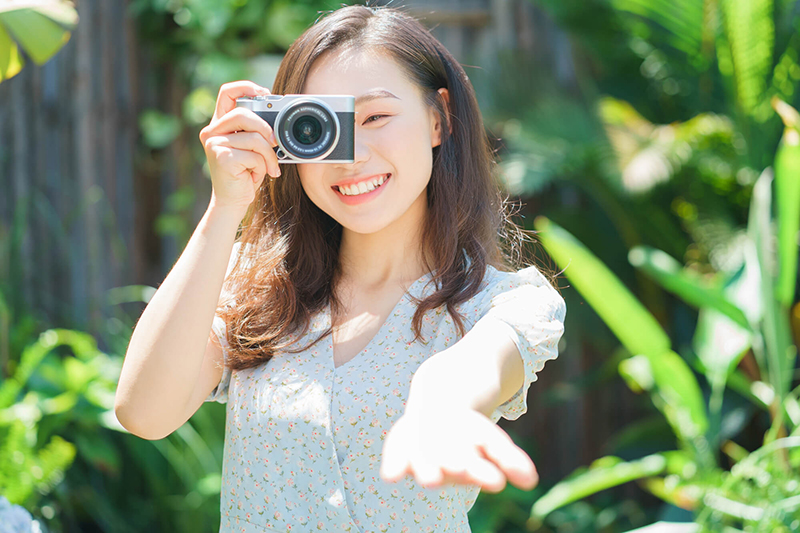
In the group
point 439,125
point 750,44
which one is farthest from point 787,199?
point 439,125

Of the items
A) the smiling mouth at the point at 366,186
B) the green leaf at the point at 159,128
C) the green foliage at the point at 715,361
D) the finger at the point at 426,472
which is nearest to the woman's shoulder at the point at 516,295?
the smiling mouth at the point at 366,186

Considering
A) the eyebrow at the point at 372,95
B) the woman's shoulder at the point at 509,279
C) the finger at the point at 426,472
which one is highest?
the eyebrow at the point at 372,95

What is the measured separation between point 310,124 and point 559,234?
142cm

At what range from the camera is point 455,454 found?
2.53 feet

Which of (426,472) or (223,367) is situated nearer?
(426,472)

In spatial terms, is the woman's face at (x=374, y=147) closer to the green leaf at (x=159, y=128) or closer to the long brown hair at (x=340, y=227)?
the long brown hair at (x=340, y=227)

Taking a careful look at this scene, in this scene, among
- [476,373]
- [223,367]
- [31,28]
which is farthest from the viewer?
[31,28]

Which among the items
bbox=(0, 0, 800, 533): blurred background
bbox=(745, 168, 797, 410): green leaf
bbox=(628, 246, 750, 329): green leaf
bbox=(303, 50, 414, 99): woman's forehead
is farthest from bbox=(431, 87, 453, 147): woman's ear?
bbox=(745, 168, 797, 410): green leaf

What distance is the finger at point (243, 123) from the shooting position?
1251mm

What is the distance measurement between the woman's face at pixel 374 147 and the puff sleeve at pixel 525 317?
0.23 meters

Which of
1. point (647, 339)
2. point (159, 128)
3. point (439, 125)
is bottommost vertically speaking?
point (647, 339)

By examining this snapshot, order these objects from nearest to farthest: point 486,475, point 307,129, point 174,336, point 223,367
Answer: point 486,475 → point 174,336 → point 307,129 → point 223,367

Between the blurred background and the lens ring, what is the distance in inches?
54.9

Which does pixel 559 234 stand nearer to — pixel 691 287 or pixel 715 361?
pixel 691 287
